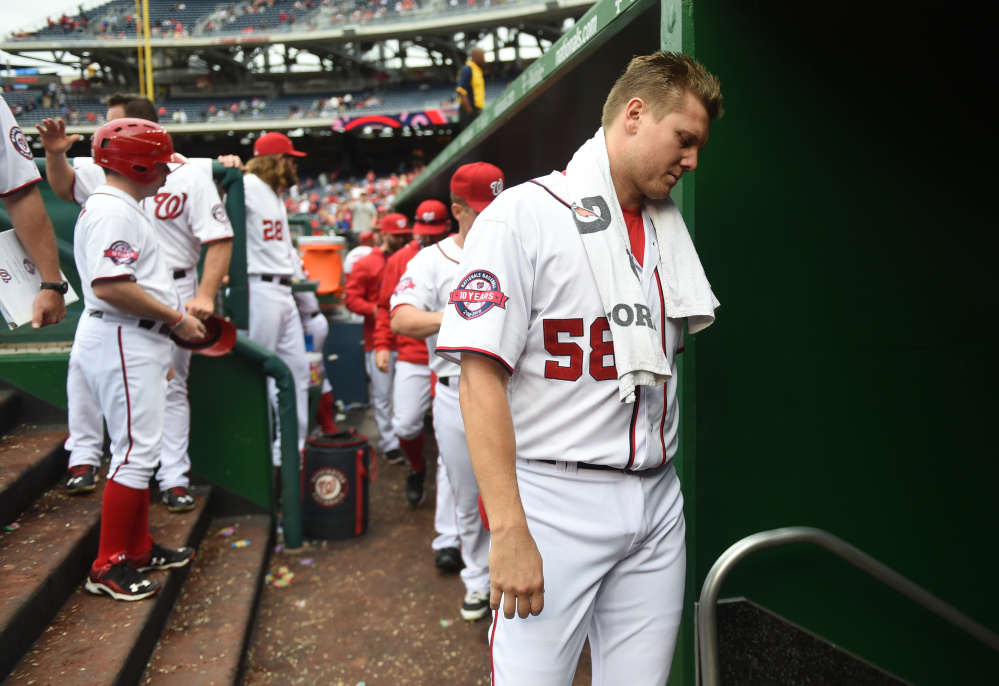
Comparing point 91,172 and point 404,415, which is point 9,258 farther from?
point 404,415

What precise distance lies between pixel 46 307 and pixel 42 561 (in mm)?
1106

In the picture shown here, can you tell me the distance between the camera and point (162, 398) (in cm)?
321

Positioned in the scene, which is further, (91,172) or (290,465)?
(290,465)

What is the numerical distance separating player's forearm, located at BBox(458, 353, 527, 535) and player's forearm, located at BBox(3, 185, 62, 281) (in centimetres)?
171

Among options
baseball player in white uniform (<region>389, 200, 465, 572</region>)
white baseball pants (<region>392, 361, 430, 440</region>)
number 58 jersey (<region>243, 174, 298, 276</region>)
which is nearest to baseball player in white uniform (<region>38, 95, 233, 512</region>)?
number 58 jersey (<region>243, 174, 298, 276</region>)

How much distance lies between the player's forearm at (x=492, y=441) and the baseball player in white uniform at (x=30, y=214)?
1.65m

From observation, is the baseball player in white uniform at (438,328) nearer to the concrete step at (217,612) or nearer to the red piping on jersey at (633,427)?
the concrete step at (217,612)

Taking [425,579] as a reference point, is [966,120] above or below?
above

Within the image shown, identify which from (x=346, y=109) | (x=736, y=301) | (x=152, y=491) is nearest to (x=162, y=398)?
(x=152, y=491)

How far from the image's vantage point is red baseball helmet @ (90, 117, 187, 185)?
3.07 metres

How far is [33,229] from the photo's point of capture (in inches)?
97.8

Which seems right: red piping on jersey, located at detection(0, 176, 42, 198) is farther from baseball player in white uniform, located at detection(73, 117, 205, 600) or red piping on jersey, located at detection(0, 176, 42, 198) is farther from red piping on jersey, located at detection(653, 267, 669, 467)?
red piping on jersey, located at detection(653, 267, 669, 467)

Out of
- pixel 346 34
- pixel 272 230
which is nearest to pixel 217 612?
pixel 272 230

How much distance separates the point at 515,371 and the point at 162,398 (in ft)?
7.01
